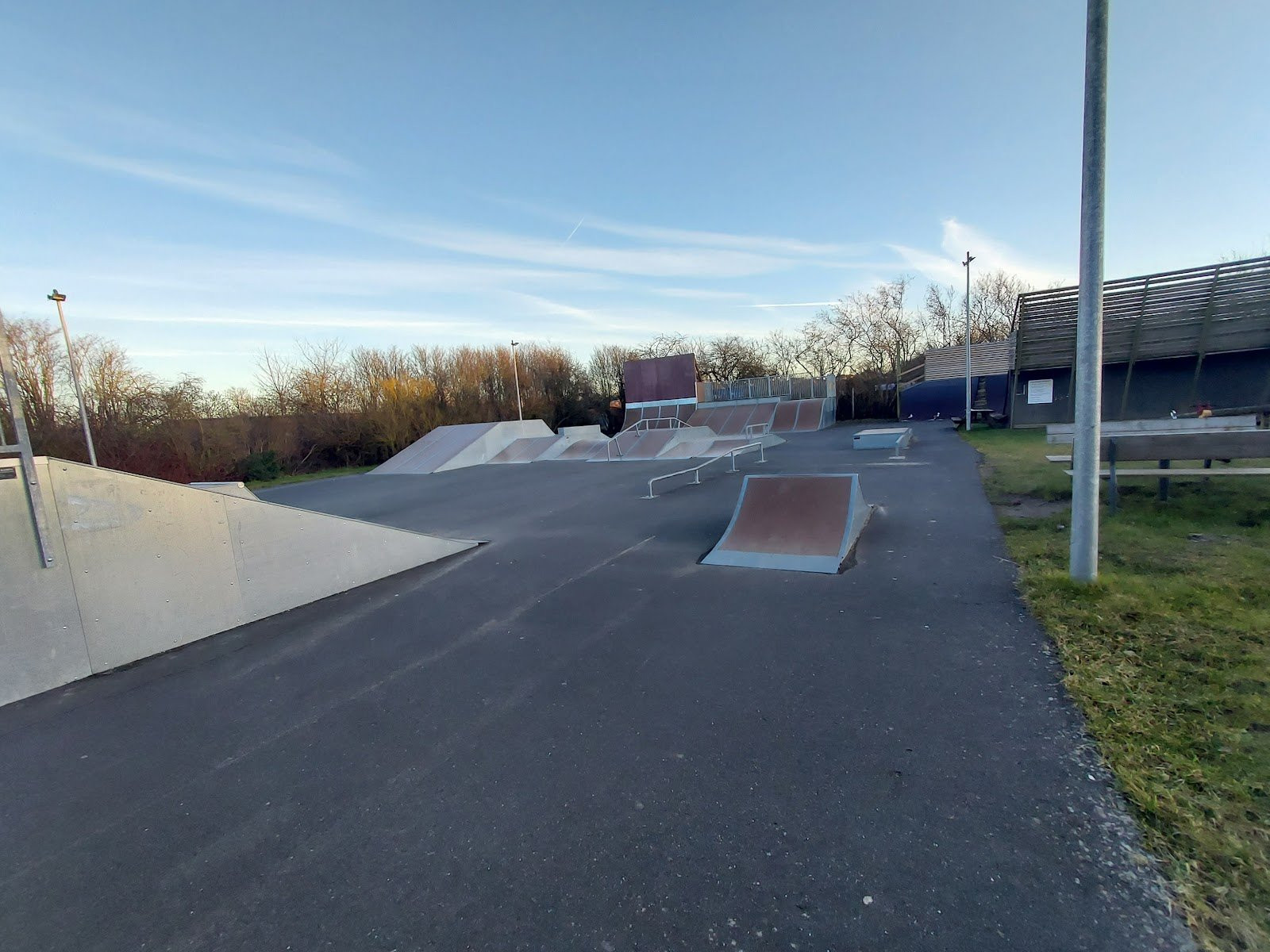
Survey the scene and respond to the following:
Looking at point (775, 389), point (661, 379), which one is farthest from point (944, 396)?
point (661, 379)

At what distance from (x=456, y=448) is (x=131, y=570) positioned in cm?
1809

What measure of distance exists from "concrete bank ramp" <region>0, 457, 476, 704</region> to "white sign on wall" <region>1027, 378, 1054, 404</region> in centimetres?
2402

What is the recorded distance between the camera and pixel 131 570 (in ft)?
14.4

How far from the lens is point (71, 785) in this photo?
2.90m

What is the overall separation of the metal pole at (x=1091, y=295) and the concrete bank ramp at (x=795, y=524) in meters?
2.06

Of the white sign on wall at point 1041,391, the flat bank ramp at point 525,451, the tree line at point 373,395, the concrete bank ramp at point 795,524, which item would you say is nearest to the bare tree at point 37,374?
the tree line at point 373,395

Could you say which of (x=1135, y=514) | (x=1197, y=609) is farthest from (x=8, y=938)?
(x=1135, y=514)

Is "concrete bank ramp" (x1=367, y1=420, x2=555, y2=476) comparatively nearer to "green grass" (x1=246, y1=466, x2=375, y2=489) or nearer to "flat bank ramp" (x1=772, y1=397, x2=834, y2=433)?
"green grass" (x1=246, y1=466, x2=375, y2=489)

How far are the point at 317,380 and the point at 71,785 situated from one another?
28893 millimetres

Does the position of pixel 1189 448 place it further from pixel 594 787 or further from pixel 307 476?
pixel 307 476

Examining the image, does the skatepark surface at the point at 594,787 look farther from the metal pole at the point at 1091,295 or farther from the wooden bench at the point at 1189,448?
the wooden bench at the point at 1189,448

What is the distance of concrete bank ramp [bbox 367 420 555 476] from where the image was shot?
21312 mm

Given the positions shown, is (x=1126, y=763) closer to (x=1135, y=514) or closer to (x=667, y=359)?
(x=1135, y=514)

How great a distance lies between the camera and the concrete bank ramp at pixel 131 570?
384 cm
